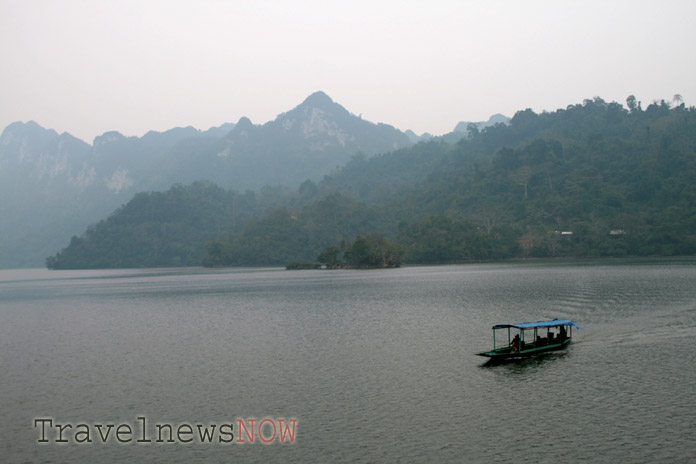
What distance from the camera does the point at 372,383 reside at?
25328 mm

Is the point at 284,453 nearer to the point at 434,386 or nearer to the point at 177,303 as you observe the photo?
the point at 434,386

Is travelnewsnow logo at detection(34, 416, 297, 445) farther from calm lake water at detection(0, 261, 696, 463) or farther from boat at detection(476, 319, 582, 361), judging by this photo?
boat at detection(476, 319, 582, 361)

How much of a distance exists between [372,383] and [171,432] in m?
9.16

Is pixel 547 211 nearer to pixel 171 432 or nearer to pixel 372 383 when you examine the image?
pixel 372 383

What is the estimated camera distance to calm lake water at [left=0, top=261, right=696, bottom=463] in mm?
17984

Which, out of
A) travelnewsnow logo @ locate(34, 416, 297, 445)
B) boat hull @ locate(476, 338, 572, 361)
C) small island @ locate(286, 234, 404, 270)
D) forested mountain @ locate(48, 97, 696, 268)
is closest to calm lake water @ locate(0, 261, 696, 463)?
travelnewsnow logo @ locate(34, 416, 297, 445)

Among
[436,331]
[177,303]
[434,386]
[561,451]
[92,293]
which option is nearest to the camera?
[561,451]

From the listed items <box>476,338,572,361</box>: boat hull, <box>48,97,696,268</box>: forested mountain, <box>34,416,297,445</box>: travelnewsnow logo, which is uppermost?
<box>48,97,696,268</box>: forested mountain

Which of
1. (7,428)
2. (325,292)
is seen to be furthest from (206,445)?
(325,292)

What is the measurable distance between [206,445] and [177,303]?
154 feet

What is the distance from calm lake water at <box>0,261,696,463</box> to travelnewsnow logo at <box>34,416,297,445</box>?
10.7 inches

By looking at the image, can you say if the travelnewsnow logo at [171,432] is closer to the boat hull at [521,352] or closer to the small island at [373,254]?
the boat hull at [521,352]

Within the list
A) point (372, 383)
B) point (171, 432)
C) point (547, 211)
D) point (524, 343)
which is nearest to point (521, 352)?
point (524, 343)

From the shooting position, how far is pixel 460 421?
782 inches
